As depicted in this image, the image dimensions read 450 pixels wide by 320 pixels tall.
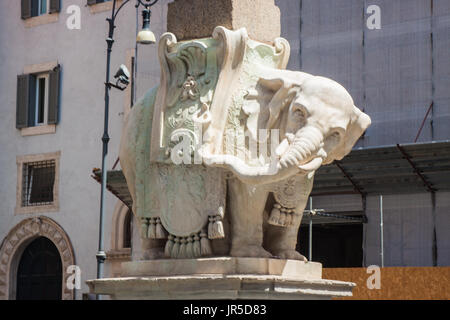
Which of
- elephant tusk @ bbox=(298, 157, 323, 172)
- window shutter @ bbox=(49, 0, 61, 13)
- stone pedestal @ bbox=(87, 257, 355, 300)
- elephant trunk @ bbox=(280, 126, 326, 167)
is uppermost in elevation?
window shutter @ bbox=(49, 0, 61, 13)

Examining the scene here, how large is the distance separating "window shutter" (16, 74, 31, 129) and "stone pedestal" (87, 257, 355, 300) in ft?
71.5

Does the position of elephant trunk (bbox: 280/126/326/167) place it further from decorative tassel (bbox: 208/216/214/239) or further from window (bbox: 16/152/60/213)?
window (bbox: 16/152/60/213)

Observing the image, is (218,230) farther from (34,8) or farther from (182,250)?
(34,8)

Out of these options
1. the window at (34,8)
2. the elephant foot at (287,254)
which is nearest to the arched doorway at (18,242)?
the window at (34,8)

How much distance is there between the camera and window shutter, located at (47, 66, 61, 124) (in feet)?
92.1

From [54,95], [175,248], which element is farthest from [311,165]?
[54,95]

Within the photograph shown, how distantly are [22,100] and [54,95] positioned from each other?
3.70 ft

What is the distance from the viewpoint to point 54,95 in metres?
28.2

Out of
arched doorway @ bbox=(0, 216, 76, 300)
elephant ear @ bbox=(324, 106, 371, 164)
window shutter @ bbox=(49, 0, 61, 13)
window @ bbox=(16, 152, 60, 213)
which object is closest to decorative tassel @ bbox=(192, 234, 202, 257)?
elephant ear @ bbox=(324, 106, 371, 164)

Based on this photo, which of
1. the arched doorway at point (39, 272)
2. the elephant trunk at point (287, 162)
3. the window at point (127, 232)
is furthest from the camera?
the arched doorway at point (39, 272)

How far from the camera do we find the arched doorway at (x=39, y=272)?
27.1m

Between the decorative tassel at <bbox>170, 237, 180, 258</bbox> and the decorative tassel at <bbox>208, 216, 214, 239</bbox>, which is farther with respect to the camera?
the decorative tassel at <bbox>170, 237, 180, 258</bbox>

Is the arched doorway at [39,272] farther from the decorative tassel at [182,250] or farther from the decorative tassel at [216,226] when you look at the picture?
the decorative tassel at [216,226]

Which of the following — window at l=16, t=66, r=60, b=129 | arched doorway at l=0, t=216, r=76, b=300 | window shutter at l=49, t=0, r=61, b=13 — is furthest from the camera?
window shutter at l=49, t=0, r=61, b=13
